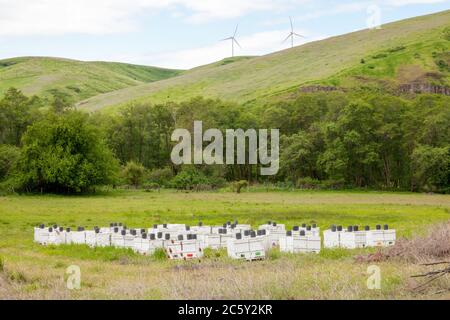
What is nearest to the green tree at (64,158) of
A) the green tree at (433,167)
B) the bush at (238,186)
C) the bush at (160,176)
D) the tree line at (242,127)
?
the tree line at (242,127)

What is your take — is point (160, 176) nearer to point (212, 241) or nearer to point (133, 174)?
point (133, 174)

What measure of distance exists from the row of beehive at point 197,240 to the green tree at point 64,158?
46.7 m

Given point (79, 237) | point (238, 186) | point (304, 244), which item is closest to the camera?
point (304, 244)

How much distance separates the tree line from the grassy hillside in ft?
152

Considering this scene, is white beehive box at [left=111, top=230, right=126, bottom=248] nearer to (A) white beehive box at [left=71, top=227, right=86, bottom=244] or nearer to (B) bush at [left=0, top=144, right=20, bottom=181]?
(A) white beehive box at [left=71, top=227, right=86, bottom=244]

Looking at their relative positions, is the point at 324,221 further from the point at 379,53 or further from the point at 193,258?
the point at 379,53

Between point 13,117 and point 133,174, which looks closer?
point 133,174

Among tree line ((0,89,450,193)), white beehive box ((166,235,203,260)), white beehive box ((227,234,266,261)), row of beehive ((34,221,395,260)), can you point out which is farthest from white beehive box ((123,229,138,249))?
tree line ((0,89,450,193))

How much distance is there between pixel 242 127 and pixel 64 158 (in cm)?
3752

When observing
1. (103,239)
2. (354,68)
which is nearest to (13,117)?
(103,239)

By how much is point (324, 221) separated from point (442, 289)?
87.0 ft

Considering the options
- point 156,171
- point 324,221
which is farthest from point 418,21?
point 324,221

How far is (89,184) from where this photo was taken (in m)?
77.1

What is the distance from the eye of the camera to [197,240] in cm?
2334
